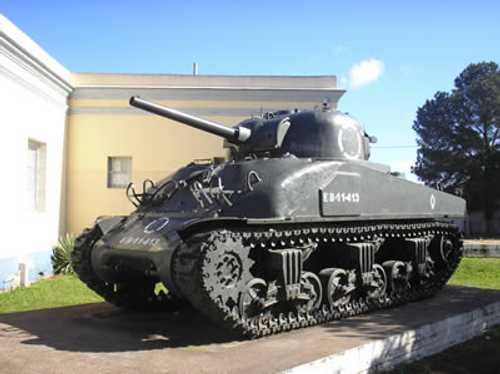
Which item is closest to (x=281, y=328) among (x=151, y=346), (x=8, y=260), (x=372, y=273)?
(x=151, y=346)

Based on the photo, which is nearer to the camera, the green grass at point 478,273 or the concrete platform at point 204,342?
the concrete platform at point 204,342

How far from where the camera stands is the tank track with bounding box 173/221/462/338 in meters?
5.81

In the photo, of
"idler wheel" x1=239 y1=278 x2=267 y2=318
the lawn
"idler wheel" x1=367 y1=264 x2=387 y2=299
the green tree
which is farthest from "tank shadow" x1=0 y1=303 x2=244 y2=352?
the green tree

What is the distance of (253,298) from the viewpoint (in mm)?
6414

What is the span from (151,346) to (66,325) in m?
1.66

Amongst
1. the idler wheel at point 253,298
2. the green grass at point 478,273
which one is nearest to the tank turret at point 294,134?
the idler wheel at point 253,298

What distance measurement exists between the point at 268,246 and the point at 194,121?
7.74 ft

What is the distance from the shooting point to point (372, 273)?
8.10 meters

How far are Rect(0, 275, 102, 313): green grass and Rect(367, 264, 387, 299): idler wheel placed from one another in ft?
17.2

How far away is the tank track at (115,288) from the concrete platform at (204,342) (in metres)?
0.23

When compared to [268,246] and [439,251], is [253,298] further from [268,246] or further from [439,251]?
[439,251]

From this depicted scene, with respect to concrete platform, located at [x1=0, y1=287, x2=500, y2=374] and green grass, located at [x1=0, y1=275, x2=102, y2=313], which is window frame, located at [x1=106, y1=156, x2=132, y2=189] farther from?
concrete platform, located at [x1=0, y1=287, x2=500, y2=374]

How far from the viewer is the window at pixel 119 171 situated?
1606cm

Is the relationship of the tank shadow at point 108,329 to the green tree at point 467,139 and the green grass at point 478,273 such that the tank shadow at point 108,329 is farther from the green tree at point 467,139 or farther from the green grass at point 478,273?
the green tree at point 467,139
